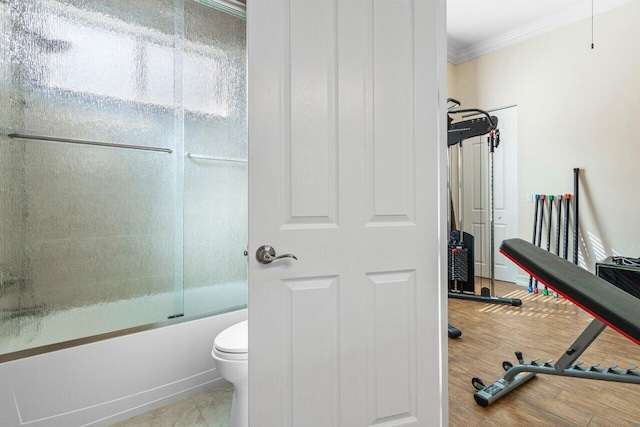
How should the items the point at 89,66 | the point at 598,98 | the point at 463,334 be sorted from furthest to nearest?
1. the point at 598,98
2. the point at 463,334
3. the point at 89,66

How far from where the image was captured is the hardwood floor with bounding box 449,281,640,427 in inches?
60.6

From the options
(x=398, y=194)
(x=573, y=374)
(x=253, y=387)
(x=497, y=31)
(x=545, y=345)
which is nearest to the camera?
(x=253, y=387)

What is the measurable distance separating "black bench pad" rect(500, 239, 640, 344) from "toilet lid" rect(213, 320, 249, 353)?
1.41 m

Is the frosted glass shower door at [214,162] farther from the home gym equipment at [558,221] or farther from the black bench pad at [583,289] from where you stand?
the home gym equipment at [558,221]

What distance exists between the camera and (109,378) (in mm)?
1608

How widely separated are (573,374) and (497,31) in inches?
163

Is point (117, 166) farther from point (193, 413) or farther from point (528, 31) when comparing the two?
point (528, 31)

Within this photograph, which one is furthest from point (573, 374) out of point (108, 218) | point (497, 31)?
point (497, 31)

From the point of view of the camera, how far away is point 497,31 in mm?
4012

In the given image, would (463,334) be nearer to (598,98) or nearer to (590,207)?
(590,207)

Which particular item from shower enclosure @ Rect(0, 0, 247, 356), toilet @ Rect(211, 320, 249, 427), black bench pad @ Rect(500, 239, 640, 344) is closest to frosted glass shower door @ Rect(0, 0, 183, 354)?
shower enclosure @ Rect(0, 0, 247, 356)

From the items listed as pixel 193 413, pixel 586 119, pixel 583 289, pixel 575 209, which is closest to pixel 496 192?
pixel 575 209

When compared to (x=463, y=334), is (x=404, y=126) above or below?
above

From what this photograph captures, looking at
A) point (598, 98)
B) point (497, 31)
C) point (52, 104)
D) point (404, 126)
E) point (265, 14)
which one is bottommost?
point (404, 126)
